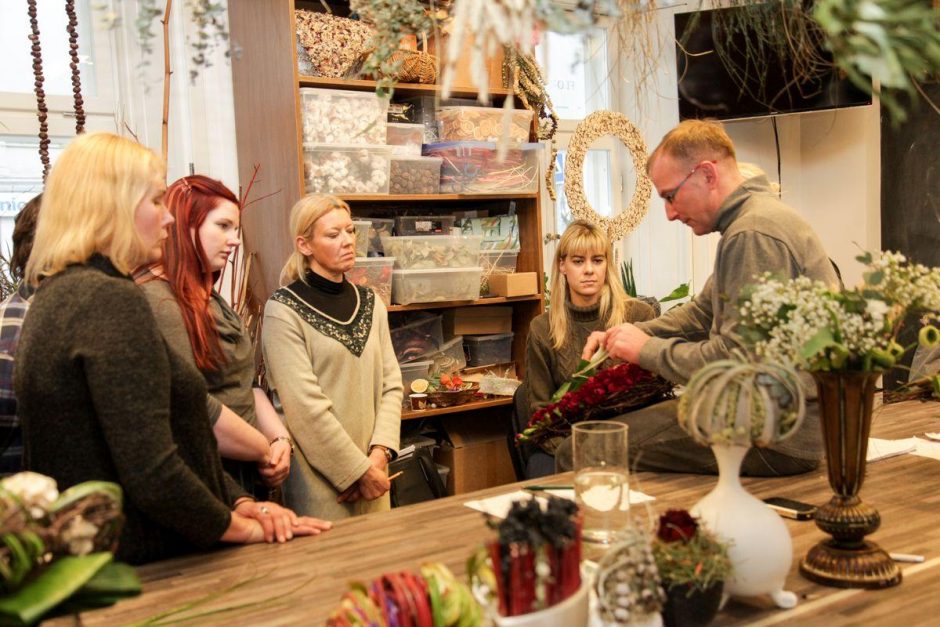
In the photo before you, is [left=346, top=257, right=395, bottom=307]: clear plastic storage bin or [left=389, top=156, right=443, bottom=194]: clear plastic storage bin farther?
[left=389, top=156, right=443, bottom=194]: clear plastic storage bin

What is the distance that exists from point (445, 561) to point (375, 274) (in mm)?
2107

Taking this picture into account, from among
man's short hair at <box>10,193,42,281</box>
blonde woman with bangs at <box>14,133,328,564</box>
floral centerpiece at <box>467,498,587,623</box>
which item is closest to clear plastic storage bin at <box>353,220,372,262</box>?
man's short hair at <box>10,193,42,281</box>

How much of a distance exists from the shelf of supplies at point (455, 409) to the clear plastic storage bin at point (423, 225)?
730mm

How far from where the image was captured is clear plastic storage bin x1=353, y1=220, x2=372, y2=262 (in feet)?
11.8

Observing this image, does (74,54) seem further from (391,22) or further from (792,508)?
(792,508)

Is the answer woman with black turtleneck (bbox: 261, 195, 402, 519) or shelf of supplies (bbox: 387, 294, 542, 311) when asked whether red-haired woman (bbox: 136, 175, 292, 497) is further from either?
shelf of supplies (bbox: 387, 294, 542, 311)

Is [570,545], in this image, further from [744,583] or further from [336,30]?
[336,30]

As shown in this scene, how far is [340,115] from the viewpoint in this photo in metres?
3.52

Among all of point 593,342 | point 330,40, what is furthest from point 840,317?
point 330,40

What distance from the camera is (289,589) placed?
156 cm

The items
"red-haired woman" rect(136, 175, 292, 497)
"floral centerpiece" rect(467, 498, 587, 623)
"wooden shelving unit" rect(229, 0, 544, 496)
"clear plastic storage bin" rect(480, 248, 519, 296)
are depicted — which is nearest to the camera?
"floral centerpiece" rect(467, 498, 587, 623)

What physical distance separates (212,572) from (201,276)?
102 centimetres

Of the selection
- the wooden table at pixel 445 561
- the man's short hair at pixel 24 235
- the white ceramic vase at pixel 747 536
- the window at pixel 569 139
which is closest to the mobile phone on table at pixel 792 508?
the wooden table at pixel 445 561

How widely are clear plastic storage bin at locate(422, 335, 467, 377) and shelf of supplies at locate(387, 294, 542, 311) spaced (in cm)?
18
